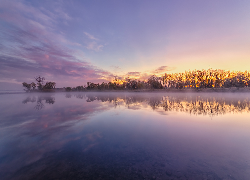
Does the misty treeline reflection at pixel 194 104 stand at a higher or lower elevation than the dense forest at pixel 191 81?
lower

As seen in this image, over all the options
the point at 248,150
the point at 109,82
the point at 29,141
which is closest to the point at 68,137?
the point at 29,141

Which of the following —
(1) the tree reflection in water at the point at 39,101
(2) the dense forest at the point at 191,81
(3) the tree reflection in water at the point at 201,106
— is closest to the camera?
(3) the tree reflection in water at the point at 201,106

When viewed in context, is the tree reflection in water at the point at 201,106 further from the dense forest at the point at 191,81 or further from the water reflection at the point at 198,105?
the dense forest at the point at 191,81

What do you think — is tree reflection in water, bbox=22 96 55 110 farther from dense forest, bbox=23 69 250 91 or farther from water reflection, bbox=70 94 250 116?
dense forest, bbox=23 69 250 91

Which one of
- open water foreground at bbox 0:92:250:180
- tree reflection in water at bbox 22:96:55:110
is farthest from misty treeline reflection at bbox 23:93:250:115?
open water foreground at bbox 0:92:250:180

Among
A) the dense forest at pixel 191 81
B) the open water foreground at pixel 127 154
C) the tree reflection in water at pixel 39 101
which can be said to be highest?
the dense forest at pixel 191 81

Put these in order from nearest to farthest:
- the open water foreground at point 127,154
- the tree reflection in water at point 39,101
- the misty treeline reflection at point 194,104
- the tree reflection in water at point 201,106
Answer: the open water foreground at point 127,154, the tree reflection in water at point 201,106, the misty treeline reflection at point 194,104, the tree reflection in water at point 39,101

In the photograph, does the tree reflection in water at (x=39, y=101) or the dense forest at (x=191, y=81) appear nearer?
the tree reflection in water at (x=39, y=101)

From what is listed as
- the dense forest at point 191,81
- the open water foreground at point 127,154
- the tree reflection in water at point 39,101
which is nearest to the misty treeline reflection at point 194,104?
the tree reflection in water at point 39,101

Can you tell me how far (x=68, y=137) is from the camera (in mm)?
9258

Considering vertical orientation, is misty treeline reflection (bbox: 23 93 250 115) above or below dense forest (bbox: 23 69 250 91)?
below

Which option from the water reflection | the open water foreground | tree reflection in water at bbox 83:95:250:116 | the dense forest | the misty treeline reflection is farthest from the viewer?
the dense forest

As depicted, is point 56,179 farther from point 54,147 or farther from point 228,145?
point 228,145

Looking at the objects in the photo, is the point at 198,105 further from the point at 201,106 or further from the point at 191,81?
the point at 191,81
